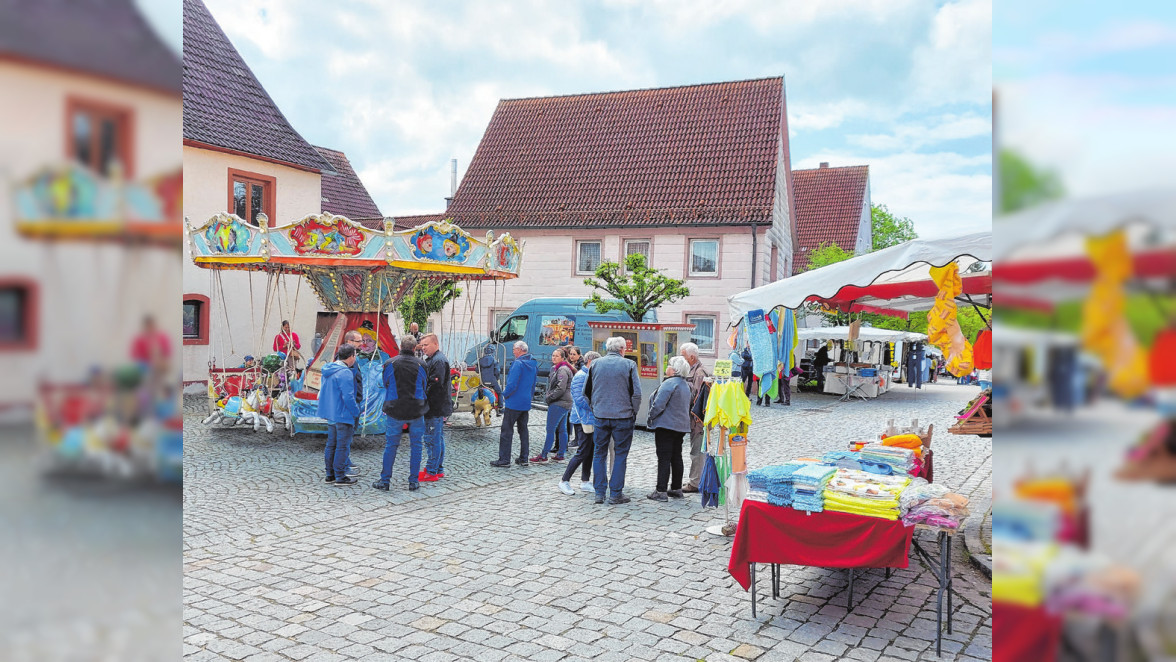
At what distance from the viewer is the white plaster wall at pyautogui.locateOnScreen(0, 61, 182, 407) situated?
3.60 feet

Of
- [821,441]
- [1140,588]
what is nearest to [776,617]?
[1140,588]

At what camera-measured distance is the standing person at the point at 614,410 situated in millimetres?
8703

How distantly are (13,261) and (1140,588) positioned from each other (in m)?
1.60

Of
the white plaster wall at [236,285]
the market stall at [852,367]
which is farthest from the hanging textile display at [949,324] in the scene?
the market stall at [852,367]

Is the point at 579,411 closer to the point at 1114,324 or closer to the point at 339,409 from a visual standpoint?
the point at 339,409

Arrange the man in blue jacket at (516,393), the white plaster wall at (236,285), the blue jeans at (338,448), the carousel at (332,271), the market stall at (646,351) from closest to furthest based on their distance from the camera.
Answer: the blue jeans at (338,448)
the man in blue jacket at (516,393)
the carousel at (332,271)
the market stall at (646,351)
the white plaster wall at (236,285)

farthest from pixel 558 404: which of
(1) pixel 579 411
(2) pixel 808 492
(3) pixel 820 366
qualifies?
(3) pixel 820 366

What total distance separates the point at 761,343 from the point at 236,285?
47.8 ft

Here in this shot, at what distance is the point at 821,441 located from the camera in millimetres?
14188

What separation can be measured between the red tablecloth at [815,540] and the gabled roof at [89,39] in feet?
15.9

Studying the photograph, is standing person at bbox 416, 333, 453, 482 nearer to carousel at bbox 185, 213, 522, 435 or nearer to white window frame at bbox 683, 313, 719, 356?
carousel at bbox 185, 213, 522, 435

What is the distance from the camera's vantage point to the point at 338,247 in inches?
494

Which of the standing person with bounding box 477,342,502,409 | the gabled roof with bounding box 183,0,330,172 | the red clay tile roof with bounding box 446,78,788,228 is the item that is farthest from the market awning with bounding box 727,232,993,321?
the gabled roof with bounding box 183,0,330,172

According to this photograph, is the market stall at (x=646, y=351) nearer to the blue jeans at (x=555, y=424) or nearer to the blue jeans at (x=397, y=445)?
the blue jeans at (x=555, y=424)
